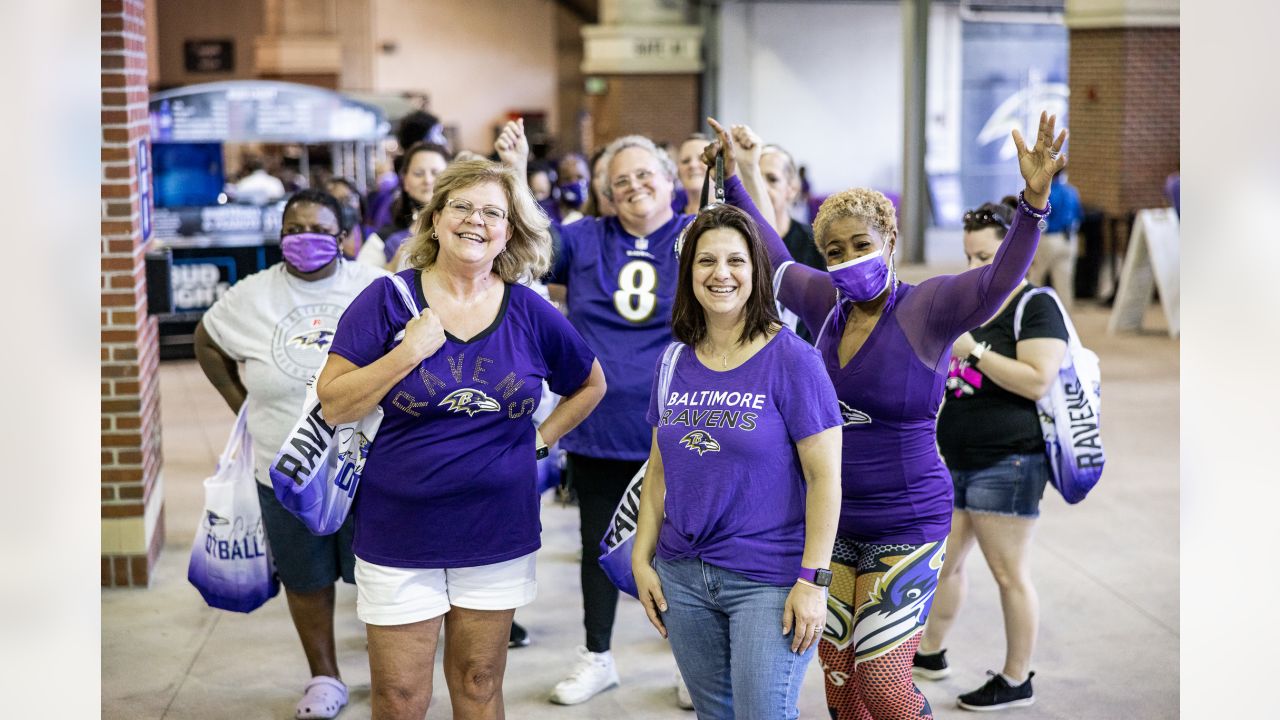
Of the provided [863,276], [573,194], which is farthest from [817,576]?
[573,194]

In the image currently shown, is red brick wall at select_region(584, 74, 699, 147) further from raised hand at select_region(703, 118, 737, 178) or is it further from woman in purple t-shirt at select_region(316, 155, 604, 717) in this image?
woman in purple t-shirt at select_region(316, 155, 604, 717)

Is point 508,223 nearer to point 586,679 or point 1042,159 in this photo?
point 1042,159

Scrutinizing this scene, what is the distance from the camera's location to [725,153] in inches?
170

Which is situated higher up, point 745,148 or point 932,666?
point 745,148

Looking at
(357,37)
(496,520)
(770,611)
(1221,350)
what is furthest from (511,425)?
(357,37)

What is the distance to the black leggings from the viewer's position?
5.06 meters

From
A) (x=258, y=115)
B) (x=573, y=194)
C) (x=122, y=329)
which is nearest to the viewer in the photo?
(x=122, y=329)

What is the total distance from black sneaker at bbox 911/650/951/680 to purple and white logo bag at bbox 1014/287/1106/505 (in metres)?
0.89

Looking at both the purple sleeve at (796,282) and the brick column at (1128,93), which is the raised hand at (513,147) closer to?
the purple sleeve at (796,282)

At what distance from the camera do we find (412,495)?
11.4 ft

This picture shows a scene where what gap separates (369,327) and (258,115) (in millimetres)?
12571

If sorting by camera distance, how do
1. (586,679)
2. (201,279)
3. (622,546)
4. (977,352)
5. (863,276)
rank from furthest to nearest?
1. (201,279)
2. (586,679)
3. (977,352)
4. (622,546)
5. (863,276)

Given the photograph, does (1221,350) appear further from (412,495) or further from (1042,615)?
(1042,615)

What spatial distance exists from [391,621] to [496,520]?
1.19ft
